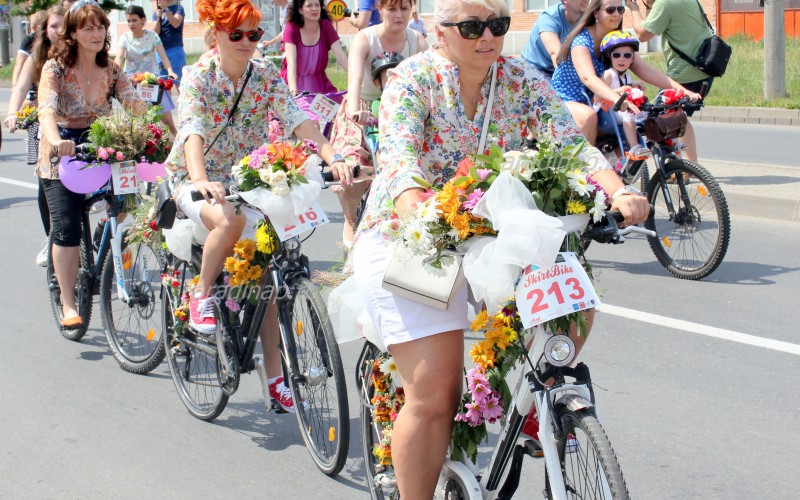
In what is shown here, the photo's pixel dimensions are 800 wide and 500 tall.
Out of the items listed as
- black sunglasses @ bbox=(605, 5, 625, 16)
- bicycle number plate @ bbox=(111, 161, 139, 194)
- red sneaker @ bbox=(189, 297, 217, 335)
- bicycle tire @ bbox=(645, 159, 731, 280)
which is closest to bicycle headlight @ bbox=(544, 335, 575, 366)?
red sneaker @ bbox=(189, 297, 217, 335)

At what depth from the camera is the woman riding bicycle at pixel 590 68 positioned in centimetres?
789

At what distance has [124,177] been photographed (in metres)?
6.45

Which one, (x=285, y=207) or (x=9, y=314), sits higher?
(x=285, y=207)

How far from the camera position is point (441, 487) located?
3629 mm

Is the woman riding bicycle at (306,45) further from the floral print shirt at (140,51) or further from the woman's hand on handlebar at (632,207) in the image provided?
the woman's hand on handlebar at (632,207)

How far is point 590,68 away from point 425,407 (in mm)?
4990

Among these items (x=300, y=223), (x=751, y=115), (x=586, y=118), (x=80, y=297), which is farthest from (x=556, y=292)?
(x=751, y=115)

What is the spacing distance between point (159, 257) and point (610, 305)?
9.39 feet

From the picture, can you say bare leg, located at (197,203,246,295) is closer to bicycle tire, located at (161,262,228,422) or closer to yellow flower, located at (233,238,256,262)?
yellow flower, located at (233,238,256,262)

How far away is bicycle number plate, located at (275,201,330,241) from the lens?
15.4 ft

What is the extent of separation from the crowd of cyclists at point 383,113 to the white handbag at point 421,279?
0.09 m

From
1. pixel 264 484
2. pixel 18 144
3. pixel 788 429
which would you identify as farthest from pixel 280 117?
pixel 18 144

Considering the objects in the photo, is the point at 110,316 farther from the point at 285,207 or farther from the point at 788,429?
the point at 788,429

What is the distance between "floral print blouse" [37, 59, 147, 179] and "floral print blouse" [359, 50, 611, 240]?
Result: 343 centimetres
